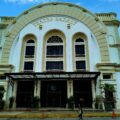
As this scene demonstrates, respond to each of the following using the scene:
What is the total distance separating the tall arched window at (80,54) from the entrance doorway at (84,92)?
2.27m

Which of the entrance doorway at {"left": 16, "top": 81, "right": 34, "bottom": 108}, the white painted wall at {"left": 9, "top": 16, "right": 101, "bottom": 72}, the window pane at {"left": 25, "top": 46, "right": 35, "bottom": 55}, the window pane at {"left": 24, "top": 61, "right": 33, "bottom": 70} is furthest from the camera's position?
the window pane at {"left": 25, "top": 46, "right": 35, "bottom": 55}

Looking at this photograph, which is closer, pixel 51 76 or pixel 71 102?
pixel 71 102

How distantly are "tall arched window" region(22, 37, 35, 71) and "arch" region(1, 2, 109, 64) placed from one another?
7.11ft

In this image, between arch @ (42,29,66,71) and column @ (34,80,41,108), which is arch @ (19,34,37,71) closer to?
arch @ (42,29,66,71)

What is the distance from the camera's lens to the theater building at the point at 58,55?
1008 inches

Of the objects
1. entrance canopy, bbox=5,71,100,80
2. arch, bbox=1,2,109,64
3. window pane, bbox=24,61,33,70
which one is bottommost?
entrance canopy, bbox=5,71,100,80

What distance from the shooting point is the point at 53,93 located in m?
26.1

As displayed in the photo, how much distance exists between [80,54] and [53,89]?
626cm

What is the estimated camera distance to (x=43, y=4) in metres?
30.1

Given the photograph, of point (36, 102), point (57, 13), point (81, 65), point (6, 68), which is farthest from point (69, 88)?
point (57, 13)

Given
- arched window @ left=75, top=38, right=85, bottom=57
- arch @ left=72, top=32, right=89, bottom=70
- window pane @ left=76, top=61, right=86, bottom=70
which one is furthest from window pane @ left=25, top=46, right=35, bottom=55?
window pane @ left=76, top=61, right=86, bottom=70

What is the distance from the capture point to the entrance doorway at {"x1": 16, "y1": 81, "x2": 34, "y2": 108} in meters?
25.8

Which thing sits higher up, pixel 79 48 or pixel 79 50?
pixel 79 48

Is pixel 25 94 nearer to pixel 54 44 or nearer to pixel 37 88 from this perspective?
pixel 37 88
